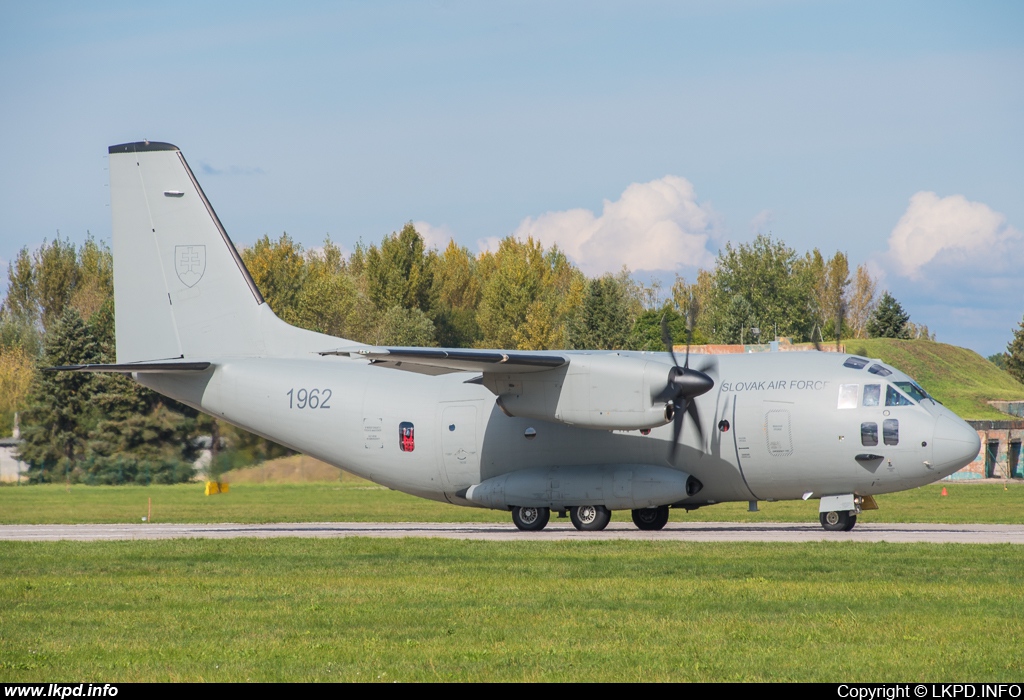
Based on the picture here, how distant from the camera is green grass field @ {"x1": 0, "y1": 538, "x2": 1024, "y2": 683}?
1048 centimetres

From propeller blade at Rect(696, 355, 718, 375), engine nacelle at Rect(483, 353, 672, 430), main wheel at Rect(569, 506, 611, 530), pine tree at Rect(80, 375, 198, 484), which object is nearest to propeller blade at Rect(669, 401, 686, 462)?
engine nacelle at Rect(483, 353, 672, 430)

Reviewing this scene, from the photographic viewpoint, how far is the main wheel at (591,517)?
1013 inches

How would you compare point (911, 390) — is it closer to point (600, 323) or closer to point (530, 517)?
point (530, 517)

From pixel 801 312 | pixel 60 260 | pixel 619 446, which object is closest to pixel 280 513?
pixel 619 446

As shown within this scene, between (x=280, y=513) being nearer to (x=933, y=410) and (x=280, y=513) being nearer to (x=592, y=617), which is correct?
(x=933, y=410)

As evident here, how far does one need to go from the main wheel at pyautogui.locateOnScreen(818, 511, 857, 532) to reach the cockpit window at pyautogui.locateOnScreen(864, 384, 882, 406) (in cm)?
289

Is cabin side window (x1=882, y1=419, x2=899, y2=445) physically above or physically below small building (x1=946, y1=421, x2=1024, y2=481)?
above

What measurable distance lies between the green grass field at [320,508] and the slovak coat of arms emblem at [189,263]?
806 centimetres

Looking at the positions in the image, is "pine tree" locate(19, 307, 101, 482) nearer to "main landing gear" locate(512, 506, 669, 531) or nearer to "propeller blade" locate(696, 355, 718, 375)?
"main landing gear" locate(512, 506, 669, 531)

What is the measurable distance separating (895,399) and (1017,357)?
79.5 metres

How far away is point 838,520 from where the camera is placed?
25.0 metres

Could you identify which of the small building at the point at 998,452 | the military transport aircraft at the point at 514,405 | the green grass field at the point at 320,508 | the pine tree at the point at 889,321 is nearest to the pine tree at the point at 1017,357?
the pine tree at the point at 889,321

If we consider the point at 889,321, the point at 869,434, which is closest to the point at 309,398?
the point at 869,434
